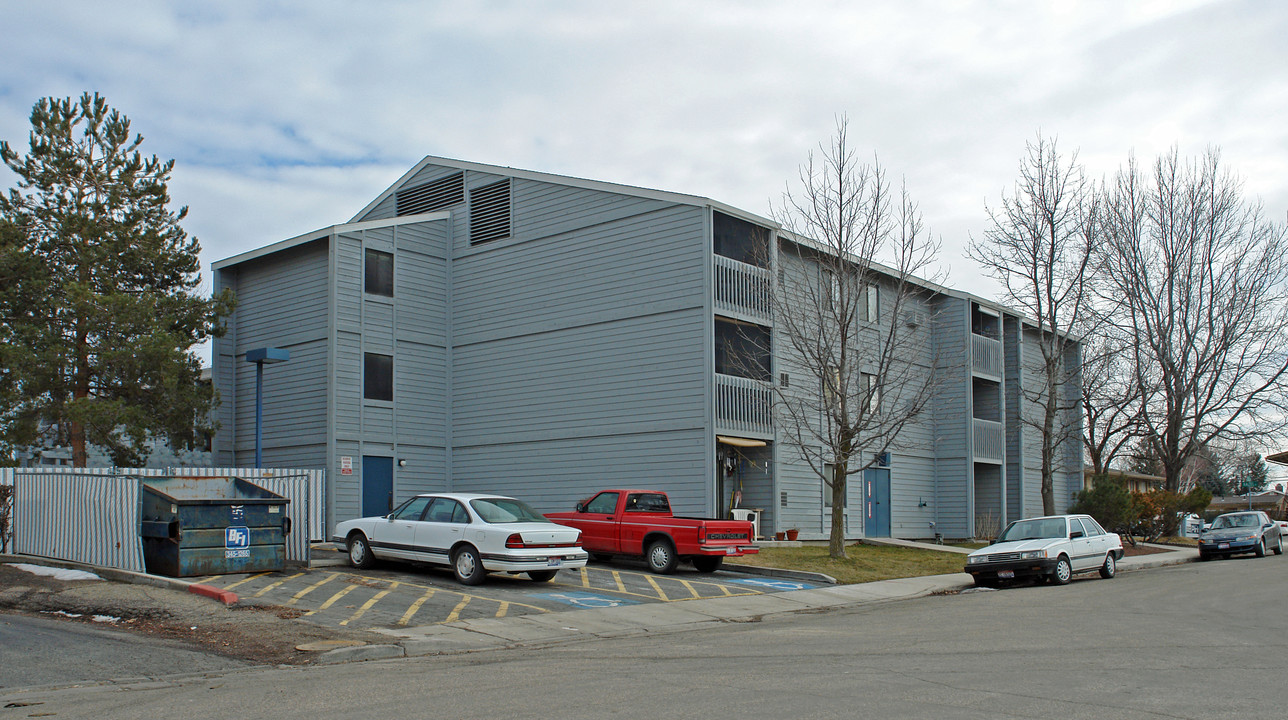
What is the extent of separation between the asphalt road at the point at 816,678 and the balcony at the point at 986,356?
2008 cm

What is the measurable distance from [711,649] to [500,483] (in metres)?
17.1

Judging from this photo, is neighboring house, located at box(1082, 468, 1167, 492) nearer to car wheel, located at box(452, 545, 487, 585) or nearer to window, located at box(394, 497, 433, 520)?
window, located at box(394, 497, 433, 520)

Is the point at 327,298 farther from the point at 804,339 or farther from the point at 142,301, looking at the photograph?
the point at 804,339

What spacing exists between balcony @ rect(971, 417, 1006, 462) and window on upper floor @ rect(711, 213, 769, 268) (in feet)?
36.1

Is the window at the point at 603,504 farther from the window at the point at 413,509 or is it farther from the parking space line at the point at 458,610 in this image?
the parking space line at the point at 458,610

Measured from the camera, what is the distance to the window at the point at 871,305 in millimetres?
29844

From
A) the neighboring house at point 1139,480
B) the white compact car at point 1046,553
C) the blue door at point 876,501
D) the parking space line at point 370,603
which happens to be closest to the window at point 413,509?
the parking space line at point 370,603

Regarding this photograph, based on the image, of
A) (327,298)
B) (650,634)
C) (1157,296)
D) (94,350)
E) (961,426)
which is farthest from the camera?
(1157,296)

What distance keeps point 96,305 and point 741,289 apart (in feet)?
50.3

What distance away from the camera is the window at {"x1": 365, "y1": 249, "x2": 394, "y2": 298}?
88.9 ft

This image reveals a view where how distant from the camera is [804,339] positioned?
22438 mm

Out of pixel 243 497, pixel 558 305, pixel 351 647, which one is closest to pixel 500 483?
pixel 558 305

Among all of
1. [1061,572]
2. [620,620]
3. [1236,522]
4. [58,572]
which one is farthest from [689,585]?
[1236,522]

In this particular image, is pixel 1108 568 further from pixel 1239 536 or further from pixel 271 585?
pixel 271 585
